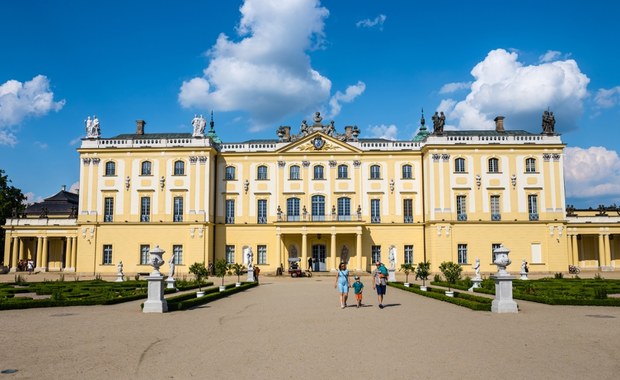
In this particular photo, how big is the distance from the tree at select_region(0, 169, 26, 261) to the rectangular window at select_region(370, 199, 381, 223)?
35625mm

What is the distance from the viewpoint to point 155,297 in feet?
55.2

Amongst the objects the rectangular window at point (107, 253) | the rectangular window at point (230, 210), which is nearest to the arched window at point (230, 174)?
the rectangular window at point (230, 210)

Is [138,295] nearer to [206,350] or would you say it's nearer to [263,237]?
[206,350]

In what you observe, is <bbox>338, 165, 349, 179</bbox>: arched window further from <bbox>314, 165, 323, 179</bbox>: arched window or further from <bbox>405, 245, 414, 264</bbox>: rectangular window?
<bbox>405, 245, 414, 264</bbox>: rectangular window

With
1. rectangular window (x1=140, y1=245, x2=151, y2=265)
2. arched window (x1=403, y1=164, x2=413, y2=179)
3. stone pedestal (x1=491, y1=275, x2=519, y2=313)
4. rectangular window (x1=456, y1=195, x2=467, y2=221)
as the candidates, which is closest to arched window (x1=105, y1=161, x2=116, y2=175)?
rectangular window (x1=140, y1=245, x2=151, y2=265)

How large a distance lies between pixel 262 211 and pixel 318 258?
20.6ft

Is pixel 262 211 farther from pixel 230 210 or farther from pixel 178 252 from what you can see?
pixel 178 252

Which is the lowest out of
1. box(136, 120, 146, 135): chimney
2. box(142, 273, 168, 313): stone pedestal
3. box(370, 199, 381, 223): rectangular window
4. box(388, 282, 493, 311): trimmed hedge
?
box(388, 282, 493, 311): trimmed hedge

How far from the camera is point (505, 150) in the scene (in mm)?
44906

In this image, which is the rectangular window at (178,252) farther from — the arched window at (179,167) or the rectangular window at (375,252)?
the rectangular window at (375,252)

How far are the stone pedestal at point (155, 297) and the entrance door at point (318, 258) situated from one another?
2927 cm

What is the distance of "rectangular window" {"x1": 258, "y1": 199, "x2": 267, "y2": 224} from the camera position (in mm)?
46125

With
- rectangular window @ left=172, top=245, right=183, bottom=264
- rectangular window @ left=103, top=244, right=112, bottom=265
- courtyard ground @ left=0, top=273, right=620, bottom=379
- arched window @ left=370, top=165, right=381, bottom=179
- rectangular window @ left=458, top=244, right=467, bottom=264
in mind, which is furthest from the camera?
arched window @ left=370, top=165, right=381, bottom=179

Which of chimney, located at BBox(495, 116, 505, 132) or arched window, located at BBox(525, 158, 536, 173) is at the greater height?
chimney, located at BBox(495, 116, 505, 132)
